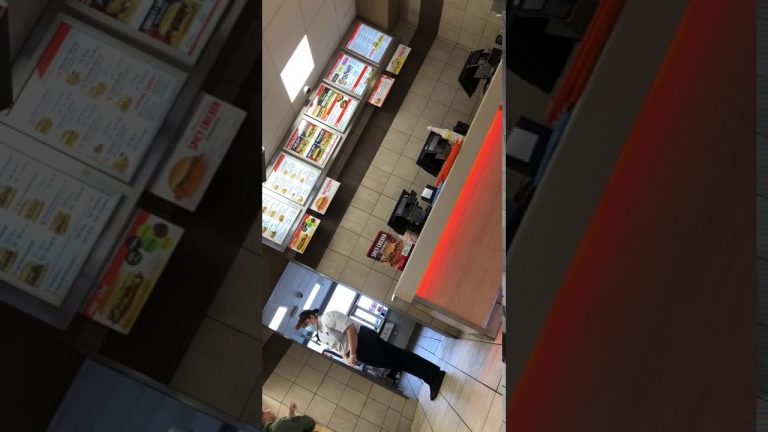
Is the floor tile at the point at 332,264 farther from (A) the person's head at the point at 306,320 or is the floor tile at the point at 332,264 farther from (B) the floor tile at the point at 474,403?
(B) the floor tile at the point at 474,403

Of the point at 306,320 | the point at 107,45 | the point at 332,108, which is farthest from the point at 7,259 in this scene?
the point at 332,108

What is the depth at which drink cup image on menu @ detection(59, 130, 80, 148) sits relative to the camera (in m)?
0.76

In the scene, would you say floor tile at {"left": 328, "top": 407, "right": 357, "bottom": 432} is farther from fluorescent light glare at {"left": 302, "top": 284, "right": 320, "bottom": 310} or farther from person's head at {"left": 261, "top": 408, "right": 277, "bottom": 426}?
fluorescent light glare at {"left": 302, "top": 284, "right": 320, "bottom": 310}

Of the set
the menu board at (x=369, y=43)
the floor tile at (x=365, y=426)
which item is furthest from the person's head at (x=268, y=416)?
the menu board at (x=369, y=43)

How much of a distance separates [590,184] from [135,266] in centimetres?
77

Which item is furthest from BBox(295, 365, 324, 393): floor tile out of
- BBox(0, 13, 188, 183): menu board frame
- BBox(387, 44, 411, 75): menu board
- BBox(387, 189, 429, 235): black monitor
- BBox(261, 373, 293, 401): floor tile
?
BBox(0, 13, 188, 183): menu board frame

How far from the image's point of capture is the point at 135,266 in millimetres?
785

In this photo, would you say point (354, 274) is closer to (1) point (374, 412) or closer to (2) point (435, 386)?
(1) point (374, 412)

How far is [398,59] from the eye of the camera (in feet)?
18.2

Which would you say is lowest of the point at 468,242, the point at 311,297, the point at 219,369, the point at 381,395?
the point at 381,395

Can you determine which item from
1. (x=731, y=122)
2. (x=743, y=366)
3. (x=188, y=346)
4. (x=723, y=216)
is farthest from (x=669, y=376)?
(x=188, y=346)

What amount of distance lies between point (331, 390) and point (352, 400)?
241mm

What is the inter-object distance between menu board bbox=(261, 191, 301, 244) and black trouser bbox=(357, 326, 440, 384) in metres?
1.53

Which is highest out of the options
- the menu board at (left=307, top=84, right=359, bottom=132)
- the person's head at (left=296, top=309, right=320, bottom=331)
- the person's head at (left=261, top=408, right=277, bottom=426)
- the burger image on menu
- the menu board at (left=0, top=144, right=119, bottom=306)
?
the menu board at (left=307, top=84, right=359, bottom=132)
